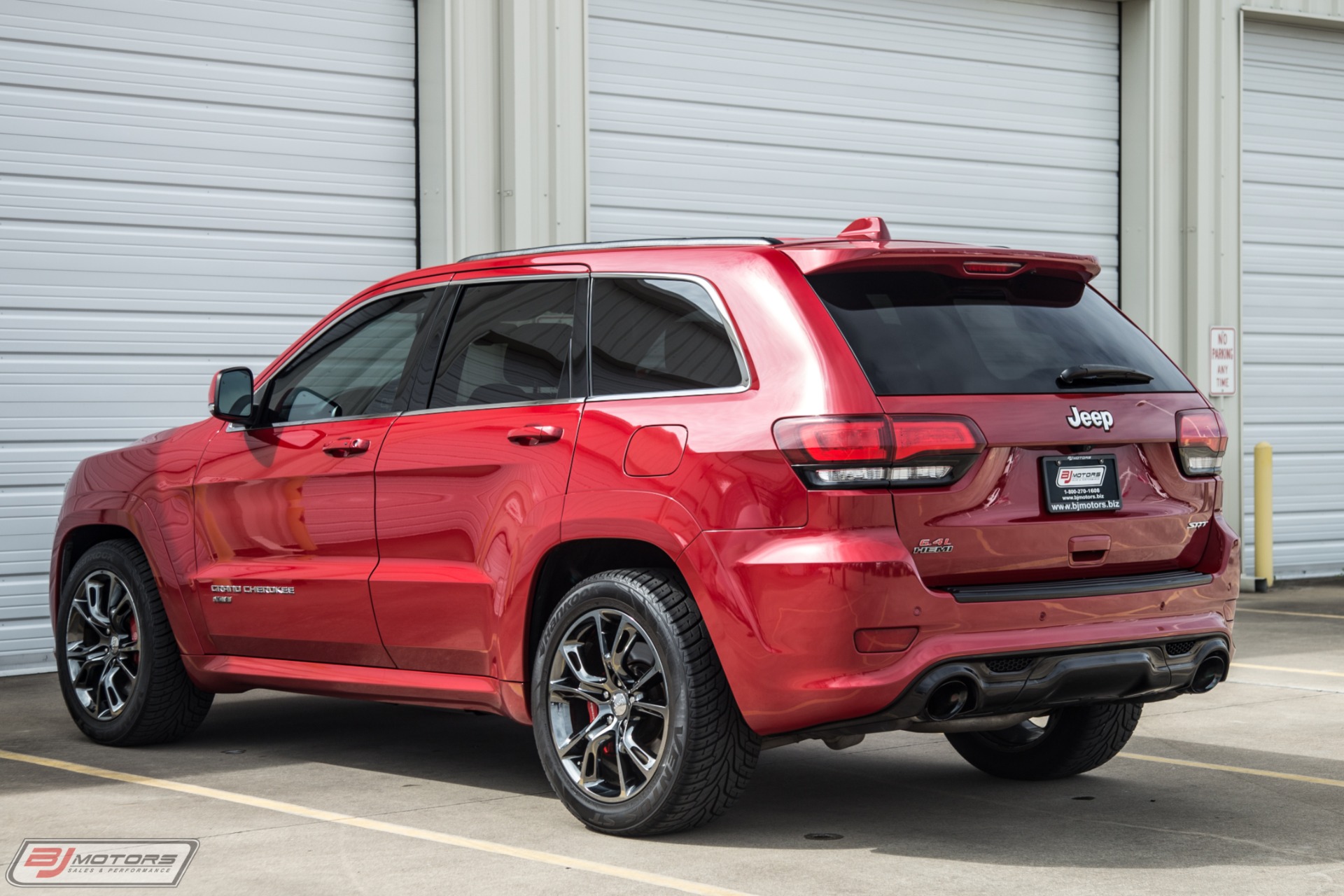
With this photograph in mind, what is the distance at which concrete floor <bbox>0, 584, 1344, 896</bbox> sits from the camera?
458 centimetres

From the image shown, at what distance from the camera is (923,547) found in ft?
15.1

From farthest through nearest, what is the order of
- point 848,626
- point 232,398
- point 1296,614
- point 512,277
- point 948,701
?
point 1296,614
point 232,398
point 512,277
point 948,701
point 848,626

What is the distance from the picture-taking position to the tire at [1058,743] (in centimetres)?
588

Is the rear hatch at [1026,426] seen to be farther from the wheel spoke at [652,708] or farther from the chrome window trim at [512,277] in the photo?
the chrome window trim at [512,277]

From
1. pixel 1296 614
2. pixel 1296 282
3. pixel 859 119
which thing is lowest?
pixel 1296 614

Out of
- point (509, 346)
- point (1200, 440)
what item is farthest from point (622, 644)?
point (1200, 440)

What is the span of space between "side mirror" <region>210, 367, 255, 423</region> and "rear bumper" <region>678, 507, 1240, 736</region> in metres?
2.32

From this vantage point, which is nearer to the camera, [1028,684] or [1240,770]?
[1028,684]

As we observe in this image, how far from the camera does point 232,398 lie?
638 centimetres

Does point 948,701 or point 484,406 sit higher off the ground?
point 484,406

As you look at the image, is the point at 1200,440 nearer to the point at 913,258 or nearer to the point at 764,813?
the point at 913,258

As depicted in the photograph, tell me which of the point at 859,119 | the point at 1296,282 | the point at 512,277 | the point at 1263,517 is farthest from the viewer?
the point at 1296,282

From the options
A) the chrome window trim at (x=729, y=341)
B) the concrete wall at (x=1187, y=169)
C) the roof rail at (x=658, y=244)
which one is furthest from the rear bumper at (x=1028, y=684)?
the concrete wall at (x=1187, y=169)

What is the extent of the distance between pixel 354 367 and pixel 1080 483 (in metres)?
2.69
